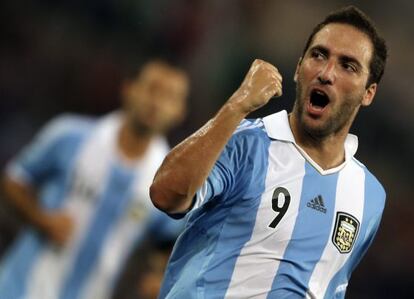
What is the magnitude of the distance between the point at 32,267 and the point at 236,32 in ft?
15.8

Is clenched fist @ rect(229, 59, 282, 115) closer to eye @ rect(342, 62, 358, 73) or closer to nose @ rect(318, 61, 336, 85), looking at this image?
nose @ rect(318, 61, 336, 85)

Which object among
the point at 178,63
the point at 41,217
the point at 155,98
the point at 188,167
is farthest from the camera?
the point at 178,63

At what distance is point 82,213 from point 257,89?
2.80 meters

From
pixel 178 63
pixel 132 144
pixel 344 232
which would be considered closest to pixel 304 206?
pixel 344 232

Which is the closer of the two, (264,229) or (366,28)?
(264,229)

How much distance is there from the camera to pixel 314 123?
343 cm

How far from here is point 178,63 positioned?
918 cm

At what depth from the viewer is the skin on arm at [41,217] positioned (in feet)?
18.4

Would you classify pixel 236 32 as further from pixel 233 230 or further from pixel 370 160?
A: pixel 233 230

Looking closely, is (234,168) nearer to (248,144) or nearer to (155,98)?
(248,144)

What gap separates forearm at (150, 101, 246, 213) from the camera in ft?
9.80

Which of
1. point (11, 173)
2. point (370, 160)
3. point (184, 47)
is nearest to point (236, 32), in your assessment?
point (184, 47)

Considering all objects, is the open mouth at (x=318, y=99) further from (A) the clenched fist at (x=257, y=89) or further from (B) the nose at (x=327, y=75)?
(A) the clenched fist at (x=257, y=89)

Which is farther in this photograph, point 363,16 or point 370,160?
point 370,160
